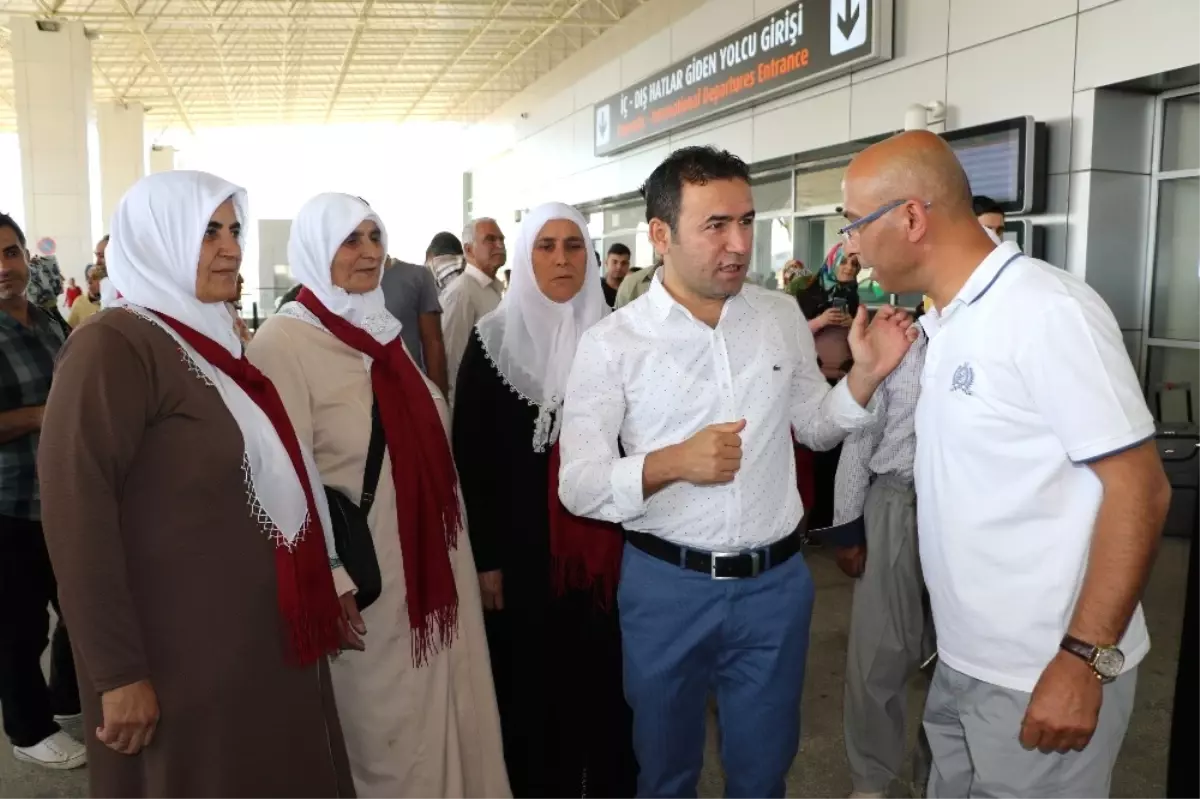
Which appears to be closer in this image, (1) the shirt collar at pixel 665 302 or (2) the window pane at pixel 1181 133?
(1) the shirt collar at pixel 665 302

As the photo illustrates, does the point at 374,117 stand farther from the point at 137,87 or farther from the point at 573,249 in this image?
the point at 573,249

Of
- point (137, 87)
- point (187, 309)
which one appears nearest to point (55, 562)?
point (187, 309)

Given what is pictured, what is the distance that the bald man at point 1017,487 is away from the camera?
1388 mm

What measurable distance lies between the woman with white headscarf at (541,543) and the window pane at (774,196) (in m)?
7.03

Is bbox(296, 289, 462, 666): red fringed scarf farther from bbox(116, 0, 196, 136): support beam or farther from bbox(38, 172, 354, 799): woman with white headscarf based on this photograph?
bbox(116, 0, 196, 136): support beam

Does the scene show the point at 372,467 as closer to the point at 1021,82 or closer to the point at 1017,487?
the point at 1017,487

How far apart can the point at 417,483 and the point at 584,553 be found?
461 millimetres

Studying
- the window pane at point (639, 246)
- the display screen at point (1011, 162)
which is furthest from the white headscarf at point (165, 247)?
the window pane at point (639, 246)

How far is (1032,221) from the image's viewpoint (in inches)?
241

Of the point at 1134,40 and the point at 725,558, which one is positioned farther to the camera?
the point at 1134,40

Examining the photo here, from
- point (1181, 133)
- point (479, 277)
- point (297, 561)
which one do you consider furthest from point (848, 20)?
point (297, 561)

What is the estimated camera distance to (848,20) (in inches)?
296

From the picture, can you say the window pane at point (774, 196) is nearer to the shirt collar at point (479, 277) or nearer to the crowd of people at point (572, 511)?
the shirt collar at point (479, 277)

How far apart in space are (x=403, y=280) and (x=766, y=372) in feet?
10.2
